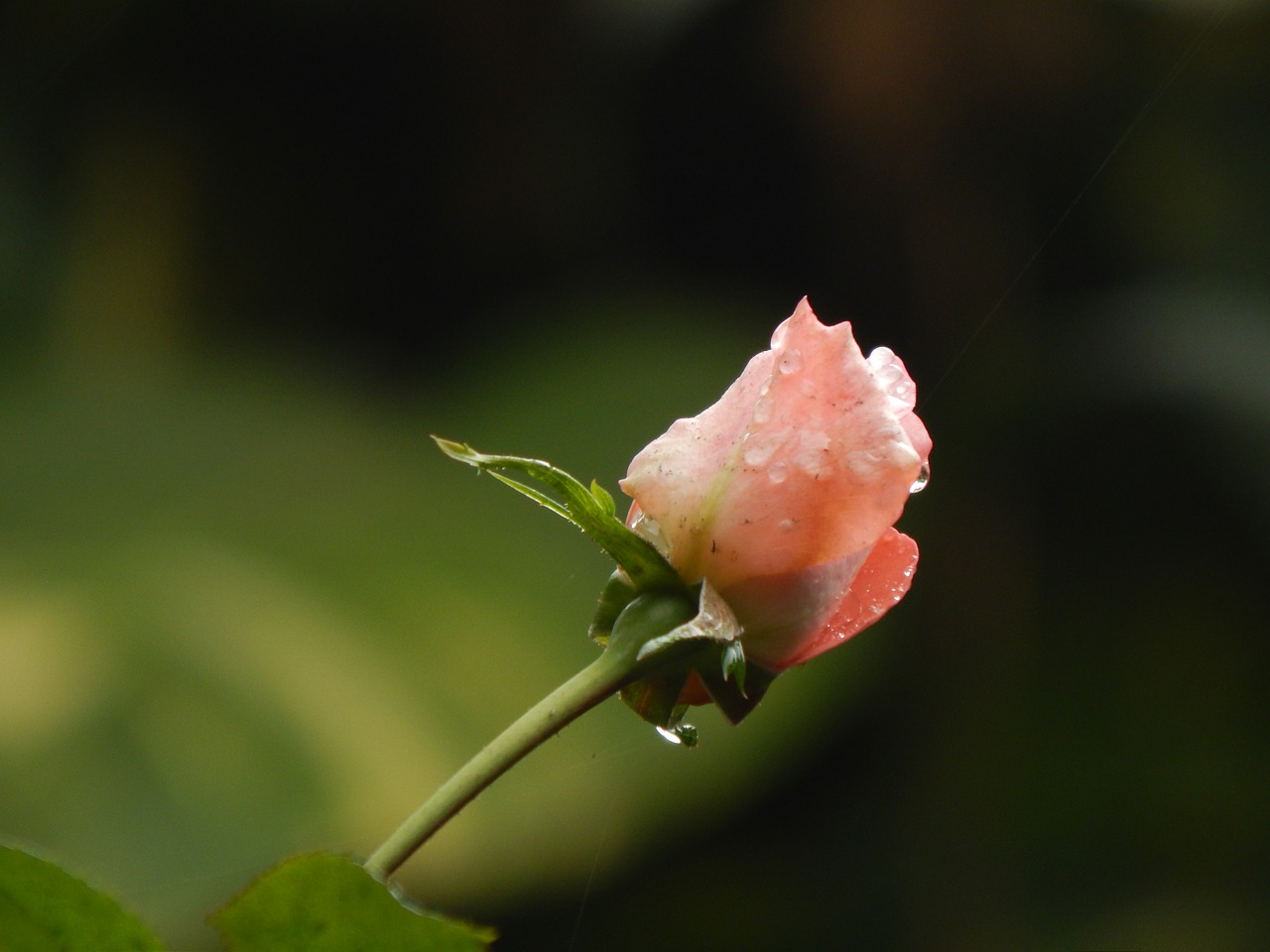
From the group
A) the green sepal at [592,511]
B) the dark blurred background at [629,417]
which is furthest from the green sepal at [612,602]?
the dark blurred background at [629,417]

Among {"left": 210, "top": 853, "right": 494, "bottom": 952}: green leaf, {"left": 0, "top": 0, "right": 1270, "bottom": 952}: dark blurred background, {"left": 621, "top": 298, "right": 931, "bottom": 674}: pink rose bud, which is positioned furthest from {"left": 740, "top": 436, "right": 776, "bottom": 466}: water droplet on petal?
{"left": 0, "top": 0, "right": 1270, "bottom": 952}: dark blurred background

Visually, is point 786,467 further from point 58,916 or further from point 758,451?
point 58,916

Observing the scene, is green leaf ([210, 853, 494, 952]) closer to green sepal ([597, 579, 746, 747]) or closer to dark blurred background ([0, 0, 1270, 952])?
green sepal ([597, 579, 746, 747])

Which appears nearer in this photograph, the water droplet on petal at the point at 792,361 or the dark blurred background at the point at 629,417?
the water droplet on petal at the point at 792,361

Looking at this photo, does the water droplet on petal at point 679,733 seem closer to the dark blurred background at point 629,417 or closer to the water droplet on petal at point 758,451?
the water droplet on petal at point 758,451

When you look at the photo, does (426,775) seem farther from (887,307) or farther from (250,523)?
(887,307)

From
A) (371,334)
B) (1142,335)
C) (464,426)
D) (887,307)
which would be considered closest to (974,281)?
(887,307)

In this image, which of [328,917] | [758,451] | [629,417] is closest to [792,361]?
[758,451]
